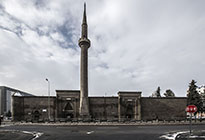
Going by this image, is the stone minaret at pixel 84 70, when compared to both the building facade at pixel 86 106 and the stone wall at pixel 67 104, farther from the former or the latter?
the stone wall at pixel 67 104

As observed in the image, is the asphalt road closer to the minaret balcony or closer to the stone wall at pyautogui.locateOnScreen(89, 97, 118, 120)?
the stone wall at pyautogui.locateOnScreen(89, 97, 118, 120)

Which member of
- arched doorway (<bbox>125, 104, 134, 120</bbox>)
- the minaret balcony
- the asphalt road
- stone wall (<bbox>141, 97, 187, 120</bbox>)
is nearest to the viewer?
the asphalt road

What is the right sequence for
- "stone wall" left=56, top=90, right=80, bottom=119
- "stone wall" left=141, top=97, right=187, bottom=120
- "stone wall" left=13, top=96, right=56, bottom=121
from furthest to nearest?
"stone wall" left=141, top=97, right=187, bottom=120 → "stone wall" left=56, top=90, right=80, bottom=119 → "stone wall" left=13, top=96, right=56, bottom=121

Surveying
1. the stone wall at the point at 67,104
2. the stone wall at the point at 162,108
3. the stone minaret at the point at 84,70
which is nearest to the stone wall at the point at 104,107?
the stone minaret at the point at 84,70

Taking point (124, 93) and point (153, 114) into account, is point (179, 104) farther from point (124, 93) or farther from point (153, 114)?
point (124, 93)

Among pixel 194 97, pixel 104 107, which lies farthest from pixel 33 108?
pixel 194 97

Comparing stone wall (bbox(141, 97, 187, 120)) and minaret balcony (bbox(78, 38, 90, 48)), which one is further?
stone wall (bbox(141, 97, 187, 120))

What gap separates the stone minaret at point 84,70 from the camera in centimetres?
4397

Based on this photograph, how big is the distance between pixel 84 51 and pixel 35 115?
22650 millimetres

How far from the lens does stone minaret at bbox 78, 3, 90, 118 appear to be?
44.0 meters

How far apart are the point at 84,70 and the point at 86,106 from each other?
10.2 meters

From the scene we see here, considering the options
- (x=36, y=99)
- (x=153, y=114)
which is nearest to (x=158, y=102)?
(x=153, y=114)

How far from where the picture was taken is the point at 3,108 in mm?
141750

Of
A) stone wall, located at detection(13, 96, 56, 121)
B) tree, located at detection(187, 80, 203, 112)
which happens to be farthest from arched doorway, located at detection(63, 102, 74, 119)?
tree, located at detection(187, 80, 203, 112)
